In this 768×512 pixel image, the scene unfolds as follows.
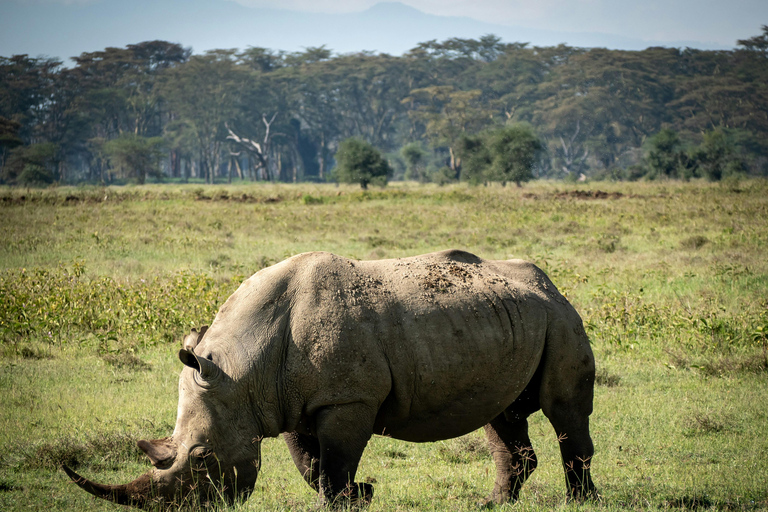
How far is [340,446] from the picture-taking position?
4.03m

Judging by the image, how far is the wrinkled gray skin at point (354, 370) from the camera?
391 cm

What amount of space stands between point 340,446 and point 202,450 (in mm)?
776

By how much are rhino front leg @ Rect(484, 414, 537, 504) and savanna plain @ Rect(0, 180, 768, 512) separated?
0.47 feet

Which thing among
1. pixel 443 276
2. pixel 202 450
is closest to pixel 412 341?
pixel 443 276

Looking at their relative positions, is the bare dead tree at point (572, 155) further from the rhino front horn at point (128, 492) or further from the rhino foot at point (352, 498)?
the rhino front horn at point (128, 492)

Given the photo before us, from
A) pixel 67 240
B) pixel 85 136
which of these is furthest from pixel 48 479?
pixel 85 136

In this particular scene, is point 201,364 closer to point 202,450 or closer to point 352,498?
point 202,450

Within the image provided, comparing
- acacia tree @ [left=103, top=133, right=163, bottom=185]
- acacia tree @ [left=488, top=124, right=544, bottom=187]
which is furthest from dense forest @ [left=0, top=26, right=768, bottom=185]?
acacia tree @ [left=488, top=124, right=544, bottom=187]

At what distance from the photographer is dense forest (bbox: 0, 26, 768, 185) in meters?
70.4

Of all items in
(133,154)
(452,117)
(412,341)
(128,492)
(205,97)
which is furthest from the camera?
(205,97)

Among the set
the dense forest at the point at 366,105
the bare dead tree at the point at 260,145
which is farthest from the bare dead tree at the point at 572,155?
the bare dead tree at the point at 260,145

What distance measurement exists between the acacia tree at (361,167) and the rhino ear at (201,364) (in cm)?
4051

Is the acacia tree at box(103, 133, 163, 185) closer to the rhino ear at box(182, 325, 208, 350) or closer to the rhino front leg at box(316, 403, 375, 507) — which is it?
the rhino ear at box(182, 325, 208, 350)

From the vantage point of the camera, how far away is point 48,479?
536cm
